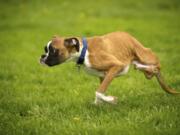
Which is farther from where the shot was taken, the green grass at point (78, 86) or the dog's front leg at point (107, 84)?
the dog's front leg at point (107, 84)

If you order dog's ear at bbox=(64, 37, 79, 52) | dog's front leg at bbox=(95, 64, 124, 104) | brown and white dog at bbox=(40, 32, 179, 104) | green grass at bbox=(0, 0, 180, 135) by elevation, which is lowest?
green grass at bbox=(0, 0, 180, 135)

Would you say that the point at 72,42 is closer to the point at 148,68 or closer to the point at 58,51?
the point at 58,51

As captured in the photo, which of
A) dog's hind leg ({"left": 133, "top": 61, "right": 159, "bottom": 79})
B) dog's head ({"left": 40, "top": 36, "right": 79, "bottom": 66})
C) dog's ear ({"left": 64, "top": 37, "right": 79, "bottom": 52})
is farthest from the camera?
dog's hind leg ({"left": 133, "top": 61, "right": 159, "bottom": 79})

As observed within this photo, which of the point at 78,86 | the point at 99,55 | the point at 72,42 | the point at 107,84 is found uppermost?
the point at 72,42

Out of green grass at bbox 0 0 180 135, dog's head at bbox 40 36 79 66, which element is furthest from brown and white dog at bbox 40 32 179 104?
green grass at bbox 0 0 180 135

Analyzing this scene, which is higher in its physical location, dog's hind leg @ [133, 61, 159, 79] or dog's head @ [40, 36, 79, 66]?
dog's head @ [40, 36, 79, 66]

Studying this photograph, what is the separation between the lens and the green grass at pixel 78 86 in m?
6.52

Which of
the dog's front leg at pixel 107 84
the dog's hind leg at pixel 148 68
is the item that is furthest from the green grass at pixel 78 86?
the dog's hind leg at pixel 148 68

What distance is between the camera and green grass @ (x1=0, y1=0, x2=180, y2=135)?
6.52 m

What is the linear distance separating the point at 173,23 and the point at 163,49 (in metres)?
4.69

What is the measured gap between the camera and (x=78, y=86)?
9.10 meters

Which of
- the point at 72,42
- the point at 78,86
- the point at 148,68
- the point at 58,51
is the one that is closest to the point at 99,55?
the point at 72,42

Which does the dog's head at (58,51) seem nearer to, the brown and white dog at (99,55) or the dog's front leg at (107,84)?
the brown and white dog at (99,55)

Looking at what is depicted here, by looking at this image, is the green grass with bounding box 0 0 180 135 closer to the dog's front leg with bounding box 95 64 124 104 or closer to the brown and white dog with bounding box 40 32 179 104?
the dog's front leg with bounding box 95 64 124 104
